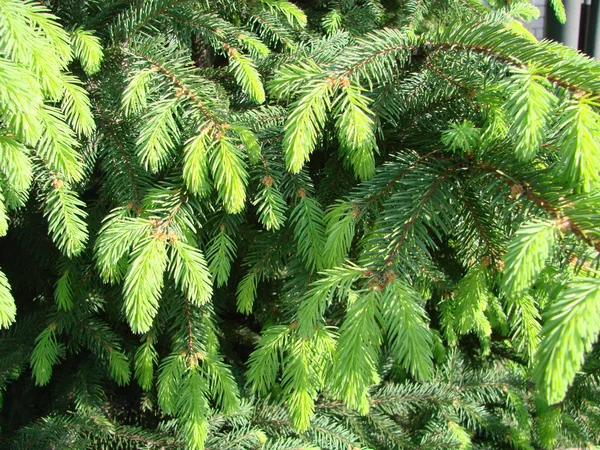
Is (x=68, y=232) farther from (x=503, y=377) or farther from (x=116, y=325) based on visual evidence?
(x=503, y=377)

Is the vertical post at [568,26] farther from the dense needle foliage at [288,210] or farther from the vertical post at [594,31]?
the dense needle foliage at [288,210]

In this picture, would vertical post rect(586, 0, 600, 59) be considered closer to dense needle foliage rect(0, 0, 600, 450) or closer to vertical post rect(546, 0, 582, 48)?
vertical post rect(546, 0, 582, 48)

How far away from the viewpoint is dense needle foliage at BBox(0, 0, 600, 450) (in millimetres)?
771

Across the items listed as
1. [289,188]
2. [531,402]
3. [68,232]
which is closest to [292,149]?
[289,188]

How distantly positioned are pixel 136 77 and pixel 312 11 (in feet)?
2.75

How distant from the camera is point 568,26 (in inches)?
168

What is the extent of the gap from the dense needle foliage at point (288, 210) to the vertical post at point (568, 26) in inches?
133

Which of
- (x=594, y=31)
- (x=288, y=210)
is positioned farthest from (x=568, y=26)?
(x=288, y=210)

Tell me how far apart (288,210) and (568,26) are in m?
4.28

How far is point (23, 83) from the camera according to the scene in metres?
0.73

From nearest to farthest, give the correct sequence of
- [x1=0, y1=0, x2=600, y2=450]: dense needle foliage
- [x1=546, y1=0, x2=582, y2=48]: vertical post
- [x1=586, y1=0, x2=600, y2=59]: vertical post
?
[x1=0, y1=0, x2=600, y2=450]: dense needle foliage < [x1=586, y1=0, x2=600, y2=59]: vertical post < [x1=546, y1=0, x2=582, y2=48]: vertical post

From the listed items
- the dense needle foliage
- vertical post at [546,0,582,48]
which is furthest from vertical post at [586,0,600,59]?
the dense needle foliage

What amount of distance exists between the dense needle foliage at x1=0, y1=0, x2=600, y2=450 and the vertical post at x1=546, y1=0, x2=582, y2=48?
3374 millimetres

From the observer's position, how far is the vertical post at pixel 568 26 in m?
4.21
